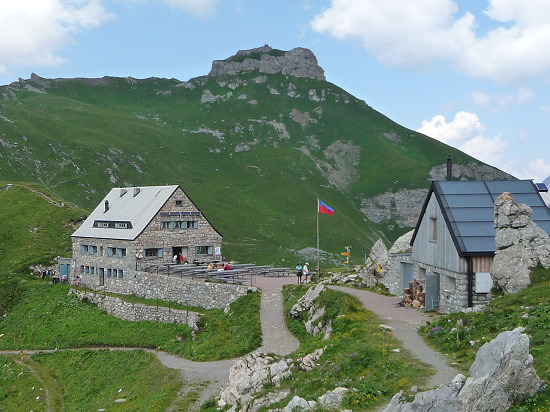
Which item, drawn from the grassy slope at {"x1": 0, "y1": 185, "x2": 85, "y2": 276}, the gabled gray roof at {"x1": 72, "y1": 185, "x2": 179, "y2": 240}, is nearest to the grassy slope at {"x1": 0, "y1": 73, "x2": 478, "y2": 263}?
the grassy slope at {"x1": 0, "y1": 185, "x2": 85, "y2": 276}

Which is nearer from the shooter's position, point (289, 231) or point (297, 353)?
point (297, 353)

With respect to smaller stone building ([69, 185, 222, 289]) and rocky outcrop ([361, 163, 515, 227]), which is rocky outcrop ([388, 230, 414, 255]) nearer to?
smaller stone building ([69, 185, 222, 289])

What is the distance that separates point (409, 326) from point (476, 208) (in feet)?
32.9

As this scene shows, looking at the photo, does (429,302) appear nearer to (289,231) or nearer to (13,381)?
(13,381)

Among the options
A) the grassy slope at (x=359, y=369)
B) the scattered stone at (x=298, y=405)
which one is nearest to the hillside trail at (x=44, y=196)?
the grassy slope at (x=359, y=369)

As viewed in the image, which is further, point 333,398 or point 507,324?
point 507,324

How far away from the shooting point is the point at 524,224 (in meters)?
29.6

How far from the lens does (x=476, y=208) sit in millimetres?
34750

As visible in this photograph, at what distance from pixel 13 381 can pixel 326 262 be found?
7747 cm

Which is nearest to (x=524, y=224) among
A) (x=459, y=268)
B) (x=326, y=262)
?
(x=459, y=268)

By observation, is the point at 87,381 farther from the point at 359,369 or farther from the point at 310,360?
the point at 359,369

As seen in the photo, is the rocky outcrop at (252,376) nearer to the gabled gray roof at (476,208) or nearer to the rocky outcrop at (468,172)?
the gabled gray roof at (476,208)

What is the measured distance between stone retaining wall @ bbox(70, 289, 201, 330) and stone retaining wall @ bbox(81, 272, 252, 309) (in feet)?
5.87

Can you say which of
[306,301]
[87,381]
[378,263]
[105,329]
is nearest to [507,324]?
[306,301]
